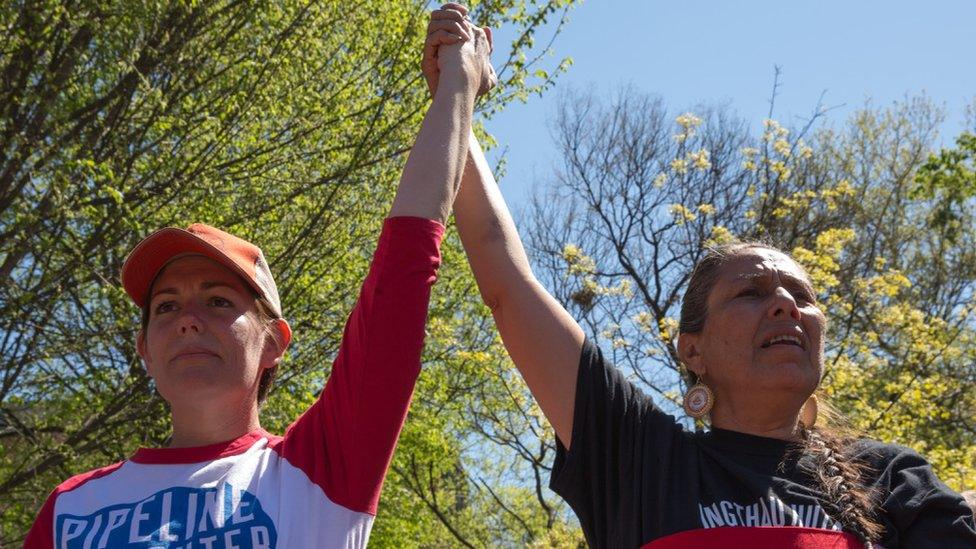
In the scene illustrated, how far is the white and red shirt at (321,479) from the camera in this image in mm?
2057

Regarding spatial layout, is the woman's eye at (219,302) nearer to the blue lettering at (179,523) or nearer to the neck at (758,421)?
the blue lettering at (179,523)

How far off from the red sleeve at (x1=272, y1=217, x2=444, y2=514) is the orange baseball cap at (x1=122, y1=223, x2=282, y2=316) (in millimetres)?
315

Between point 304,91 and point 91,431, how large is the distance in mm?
2773

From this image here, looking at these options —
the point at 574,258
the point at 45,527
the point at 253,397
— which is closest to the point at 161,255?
the point at 253,397

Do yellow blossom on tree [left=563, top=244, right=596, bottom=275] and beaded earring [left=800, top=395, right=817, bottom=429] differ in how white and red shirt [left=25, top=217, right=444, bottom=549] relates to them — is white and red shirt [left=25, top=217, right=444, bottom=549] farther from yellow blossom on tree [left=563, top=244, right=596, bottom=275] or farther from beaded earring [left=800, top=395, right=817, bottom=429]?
yellow blossom on tree [left=563, top=244, right=596, bottom=275]

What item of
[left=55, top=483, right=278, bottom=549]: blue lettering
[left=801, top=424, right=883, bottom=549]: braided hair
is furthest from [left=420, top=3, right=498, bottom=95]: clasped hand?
[left=801, top=424, right=883, bottom=549]: braided hair

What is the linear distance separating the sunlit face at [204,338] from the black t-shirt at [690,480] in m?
0.68

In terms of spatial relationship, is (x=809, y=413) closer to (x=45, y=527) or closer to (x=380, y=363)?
(x=380, y=363)

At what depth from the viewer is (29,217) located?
6605mm

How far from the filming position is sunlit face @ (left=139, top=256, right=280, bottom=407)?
2234mm

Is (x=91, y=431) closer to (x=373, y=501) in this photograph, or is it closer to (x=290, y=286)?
(x=290, y=286)

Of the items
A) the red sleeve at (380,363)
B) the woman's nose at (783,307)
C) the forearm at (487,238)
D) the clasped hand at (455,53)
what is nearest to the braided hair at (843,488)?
the woman's nose at (783,307)

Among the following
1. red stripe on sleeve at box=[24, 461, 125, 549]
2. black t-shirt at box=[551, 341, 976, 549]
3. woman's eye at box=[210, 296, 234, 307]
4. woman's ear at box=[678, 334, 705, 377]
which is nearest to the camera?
red stripe on sleeve at box=[24, 461, 125, 549]

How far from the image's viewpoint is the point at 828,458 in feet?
7.77
